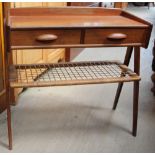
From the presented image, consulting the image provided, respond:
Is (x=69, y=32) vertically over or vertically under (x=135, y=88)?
over

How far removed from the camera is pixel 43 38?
135 centimetres

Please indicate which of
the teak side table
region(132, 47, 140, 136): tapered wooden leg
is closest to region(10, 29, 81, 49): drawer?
the teak side table

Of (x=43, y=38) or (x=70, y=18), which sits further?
(x=70, y=18)

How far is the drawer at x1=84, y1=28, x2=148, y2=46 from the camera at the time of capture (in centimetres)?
141

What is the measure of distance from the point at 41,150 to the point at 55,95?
76 cm

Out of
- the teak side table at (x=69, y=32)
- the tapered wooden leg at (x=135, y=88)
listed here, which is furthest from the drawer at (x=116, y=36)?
the tapered wooden leg at (x=135, y=88)

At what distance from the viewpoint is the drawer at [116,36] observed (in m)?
1.41

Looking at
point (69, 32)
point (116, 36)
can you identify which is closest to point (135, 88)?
point (116, 36)

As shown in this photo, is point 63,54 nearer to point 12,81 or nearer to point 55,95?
point 55,95

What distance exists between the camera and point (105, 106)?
2143 millimetres

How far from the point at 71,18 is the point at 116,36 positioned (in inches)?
→ 12.8

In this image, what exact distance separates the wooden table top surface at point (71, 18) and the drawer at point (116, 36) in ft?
0.09

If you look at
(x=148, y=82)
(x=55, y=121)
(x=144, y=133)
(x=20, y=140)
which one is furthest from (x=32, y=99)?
(x=148, y=82)

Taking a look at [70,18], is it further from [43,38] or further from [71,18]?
[43,38]
